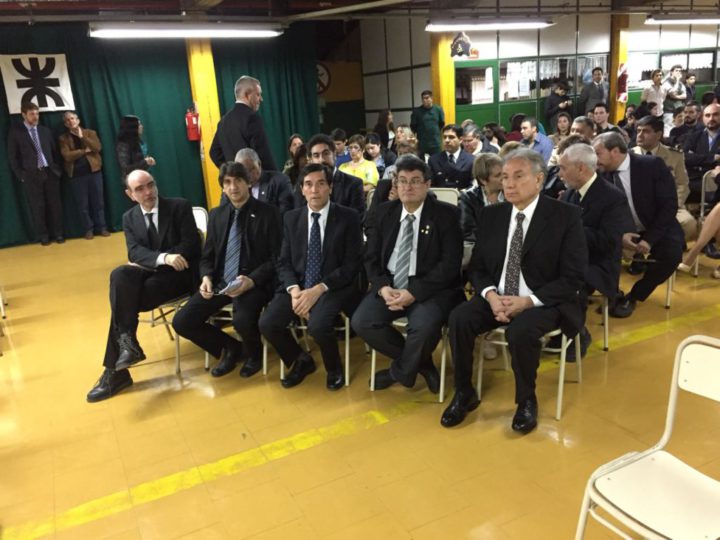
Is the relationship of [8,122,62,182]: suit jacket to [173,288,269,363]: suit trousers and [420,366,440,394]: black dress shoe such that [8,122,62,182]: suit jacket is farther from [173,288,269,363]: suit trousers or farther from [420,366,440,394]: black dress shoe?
[420,366,440,394]: black dress shoe

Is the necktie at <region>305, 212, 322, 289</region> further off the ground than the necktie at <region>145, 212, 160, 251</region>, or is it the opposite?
the necktie at <region>145, 212, 160, 251</region>

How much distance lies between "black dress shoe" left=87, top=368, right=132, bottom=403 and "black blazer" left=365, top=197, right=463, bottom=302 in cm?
170

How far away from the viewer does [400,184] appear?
309 centimetres

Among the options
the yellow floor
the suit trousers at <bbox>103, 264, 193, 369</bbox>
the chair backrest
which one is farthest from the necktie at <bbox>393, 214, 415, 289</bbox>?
the suit trousers at <bbox>103, 264, 193, 369</bbox>

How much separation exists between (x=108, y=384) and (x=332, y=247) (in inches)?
64.0

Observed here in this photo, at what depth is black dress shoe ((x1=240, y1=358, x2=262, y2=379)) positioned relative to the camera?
11.6ft

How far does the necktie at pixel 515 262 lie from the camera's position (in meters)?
2.80

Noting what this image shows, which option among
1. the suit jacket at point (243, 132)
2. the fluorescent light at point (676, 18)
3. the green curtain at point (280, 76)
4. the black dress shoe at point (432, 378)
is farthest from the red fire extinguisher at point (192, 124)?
the fluorescent light at point (676, 18)

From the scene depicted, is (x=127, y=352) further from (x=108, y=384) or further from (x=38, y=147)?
(x=38, y=147)

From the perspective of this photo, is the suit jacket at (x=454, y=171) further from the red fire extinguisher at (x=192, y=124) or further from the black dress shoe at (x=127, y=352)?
the red fire extinguisher at (x=192, y=124)

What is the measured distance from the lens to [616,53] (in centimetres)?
1172

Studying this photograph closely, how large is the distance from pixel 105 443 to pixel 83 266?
13.8 feet

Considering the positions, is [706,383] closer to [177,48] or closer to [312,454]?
[312,454]

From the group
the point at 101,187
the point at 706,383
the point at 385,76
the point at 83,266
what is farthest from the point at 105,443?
the point at 385,76
